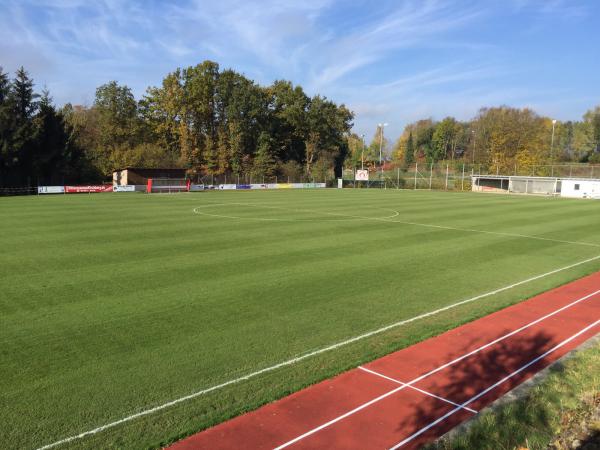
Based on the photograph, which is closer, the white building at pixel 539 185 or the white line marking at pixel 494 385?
the white line marking at pixel 494 385

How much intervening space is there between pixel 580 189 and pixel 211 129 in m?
50.1

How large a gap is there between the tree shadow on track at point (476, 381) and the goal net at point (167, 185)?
144 ft

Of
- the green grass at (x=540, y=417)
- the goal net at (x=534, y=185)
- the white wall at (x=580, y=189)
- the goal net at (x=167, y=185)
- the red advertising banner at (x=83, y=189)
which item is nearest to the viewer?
the green grass at (x=540, y=417)

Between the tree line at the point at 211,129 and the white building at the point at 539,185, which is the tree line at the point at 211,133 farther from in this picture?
the white building at the point at 539,185

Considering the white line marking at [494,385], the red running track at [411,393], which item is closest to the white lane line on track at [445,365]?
the red running track at [411,393]

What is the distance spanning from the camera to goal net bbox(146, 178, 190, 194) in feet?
157

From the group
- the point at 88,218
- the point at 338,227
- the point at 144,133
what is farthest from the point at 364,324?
the point at 144,133

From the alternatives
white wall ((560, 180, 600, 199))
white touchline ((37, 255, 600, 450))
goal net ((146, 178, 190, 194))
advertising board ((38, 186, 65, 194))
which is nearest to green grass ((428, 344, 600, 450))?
white touchline ((37, 255, 600, 450))

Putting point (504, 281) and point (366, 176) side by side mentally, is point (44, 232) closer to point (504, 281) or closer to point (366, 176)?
point (504, 281)

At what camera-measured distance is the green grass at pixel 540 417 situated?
4.18 metres

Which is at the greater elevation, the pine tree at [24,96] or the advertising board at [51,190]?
the pine tree at [24,96]

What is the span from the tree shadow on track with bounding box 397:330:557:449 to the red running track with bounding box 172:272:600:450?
0.04 feet

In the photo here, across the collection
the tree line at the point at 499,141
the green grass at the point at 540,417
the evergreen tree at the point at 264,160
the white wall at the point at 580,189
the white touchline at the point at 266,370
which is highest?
the tree line at the point at 499,141

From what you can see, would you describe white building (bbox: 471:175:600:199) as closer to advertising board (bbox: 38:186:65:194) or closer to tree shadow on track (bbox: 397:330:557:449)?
tree shadow on track (bbox: 397:330:557:449)
